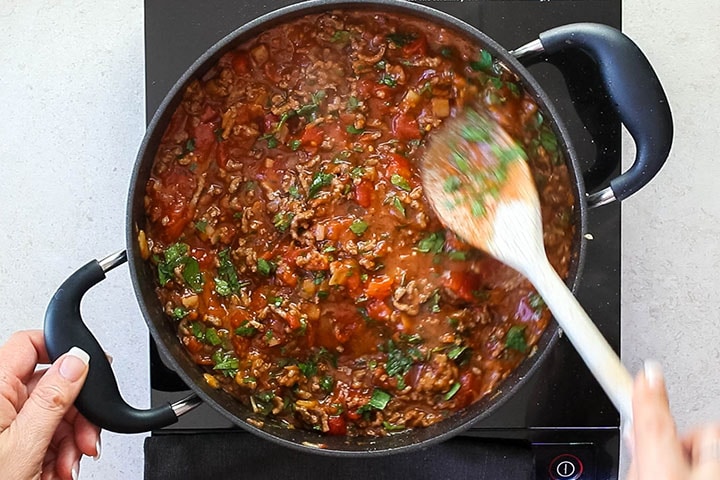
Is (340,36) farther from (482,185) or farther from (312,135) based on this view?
(482,185)

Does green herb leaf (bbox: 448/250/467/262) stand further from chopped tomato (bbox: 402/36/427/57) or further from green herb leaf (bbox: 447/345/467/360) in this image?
chopped tomato (bbox: 402/36/427/57)

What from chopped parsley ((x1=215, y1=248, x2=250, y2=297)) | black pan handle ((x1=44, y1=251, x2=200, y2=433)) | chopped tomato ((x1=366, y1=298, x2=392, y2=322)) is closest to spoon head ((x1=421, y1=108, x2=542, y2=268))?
chopped tomato ((x1=366, y1=298, x2=392, y2=322))

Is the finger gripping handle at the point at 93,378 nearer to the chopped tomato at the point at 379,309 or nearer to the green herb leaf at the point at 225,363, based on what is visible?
the green herb leaf at the point at 225,363

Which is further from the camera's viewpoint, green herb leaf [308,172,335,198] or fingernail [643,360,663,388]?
green herb leaf [308,172,335,198]

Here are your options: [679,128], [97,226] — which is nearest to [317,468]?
[97,226]

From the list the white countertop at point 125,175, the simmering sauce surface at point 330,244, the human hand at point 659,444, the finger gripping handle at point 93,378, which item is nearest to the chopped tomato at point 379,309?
the simmering sauce surface at point 330,244

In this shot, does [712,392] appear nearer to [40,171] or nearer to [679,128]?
[679,128]
